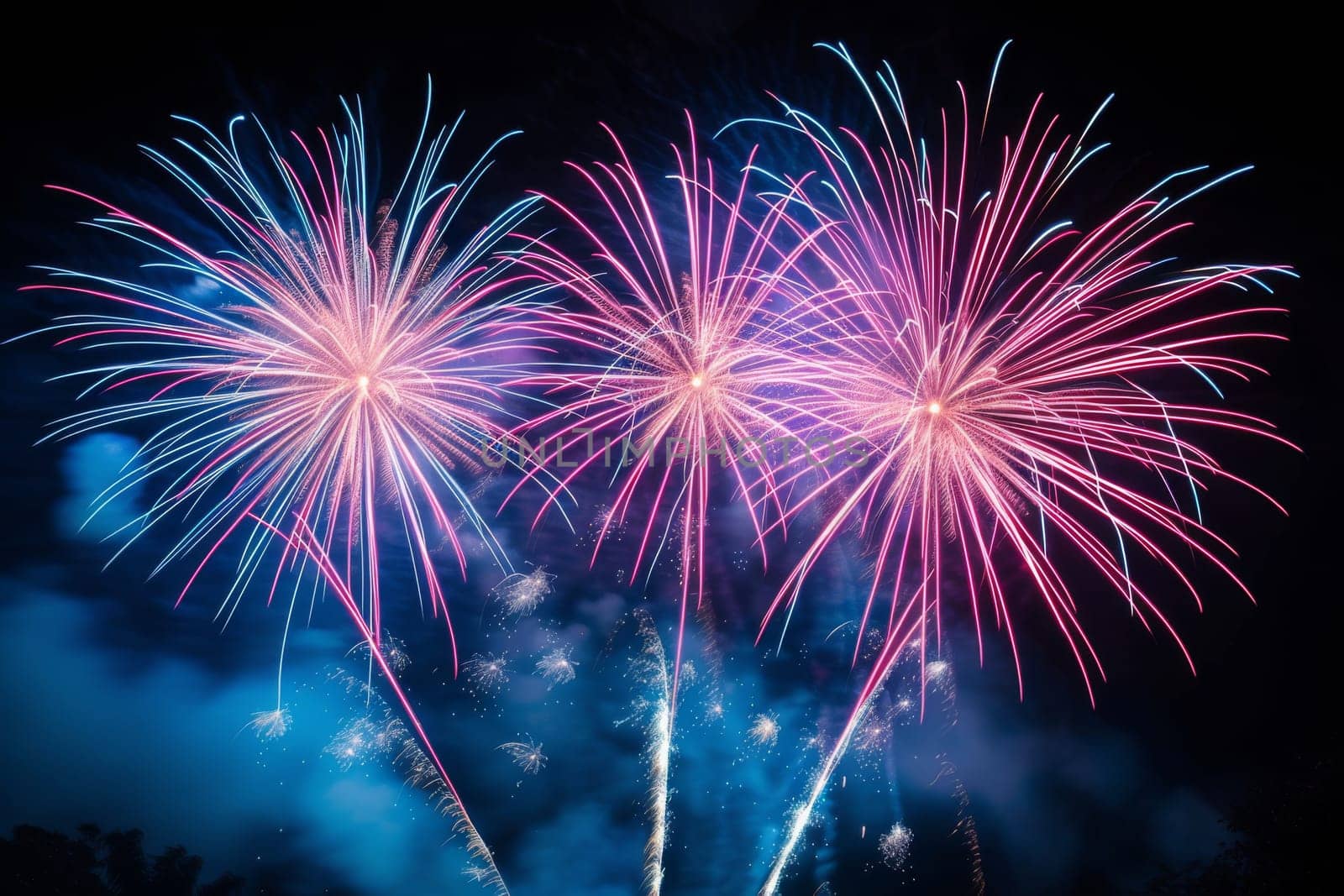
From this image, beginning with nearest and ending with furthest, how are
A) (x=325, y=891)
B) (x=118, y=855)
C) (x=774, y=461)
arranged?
(x=774, y=461)
(x=118, y=855)
(x=325, y=891)

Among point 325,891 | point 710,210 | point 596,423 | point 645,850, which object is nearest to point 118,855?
point 325,891

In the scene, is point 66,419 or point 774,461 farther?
point 66,419

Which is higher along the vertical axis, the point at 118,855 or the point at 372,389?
the point at 372,389

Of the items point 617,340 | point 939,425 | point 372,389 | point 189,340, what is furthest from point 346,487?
point 939,425

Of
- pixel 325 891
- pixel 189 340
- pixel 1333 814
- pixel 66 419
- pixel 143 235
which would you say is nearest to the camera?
pixel 143 235

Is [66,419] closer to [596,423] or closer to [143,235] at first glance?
[143,235]

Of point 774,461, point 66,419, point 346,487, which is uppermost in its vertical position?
point 66,419

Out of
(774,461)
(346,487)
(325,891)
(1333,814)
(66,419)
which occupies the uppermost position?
(66,419)

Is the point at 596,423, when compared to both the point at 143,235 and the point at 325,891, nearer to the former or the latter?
the point at 143,235

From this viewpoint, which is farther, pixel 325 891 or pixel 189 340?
pixel 325 891
